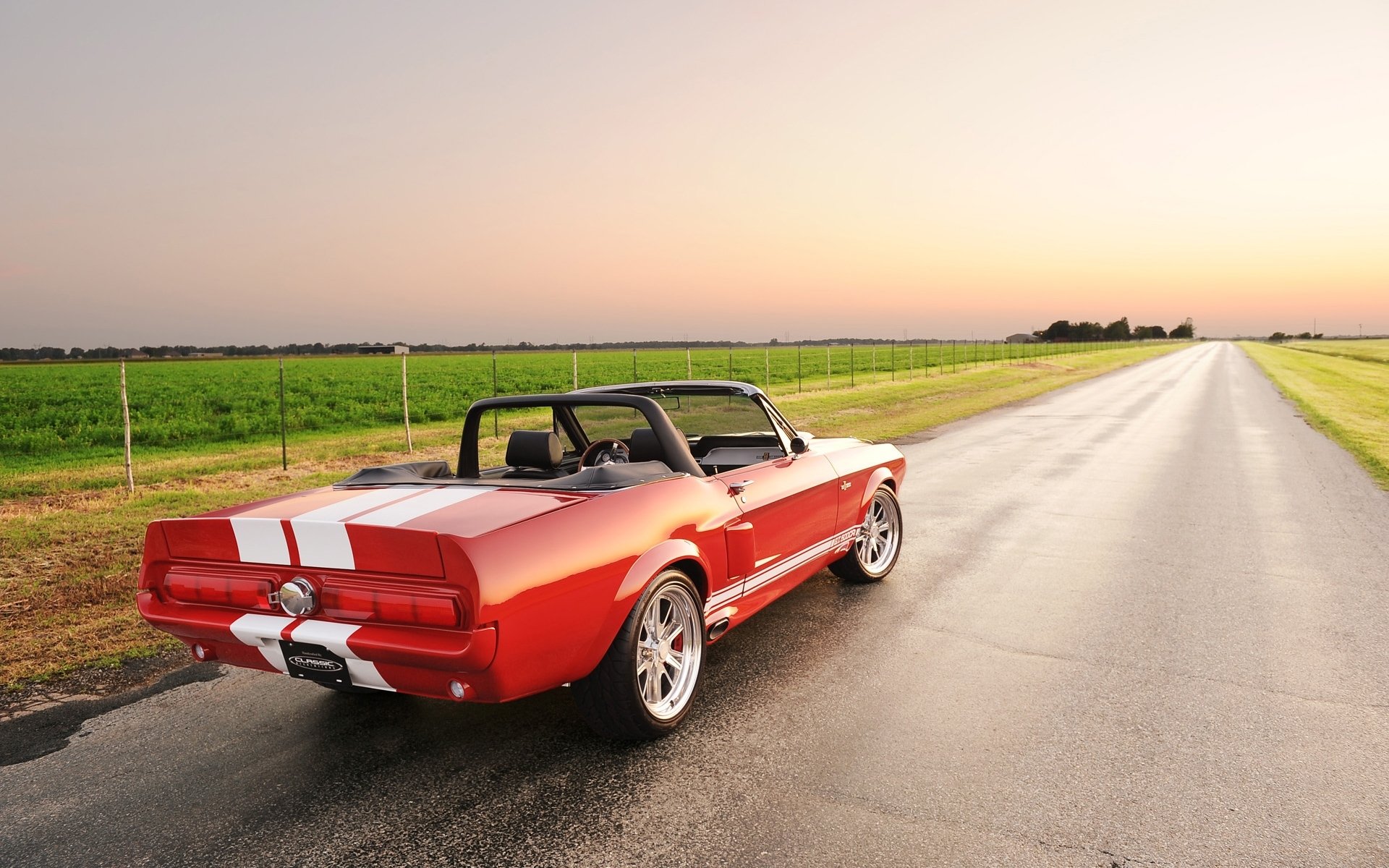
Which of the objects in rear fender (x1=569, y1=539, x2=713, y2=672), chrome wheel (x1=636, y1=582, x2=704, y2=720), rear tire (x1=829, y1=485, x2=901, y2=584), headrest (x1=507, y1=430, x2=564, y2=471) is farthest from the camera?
rear tire (x1=829, y1=485, x2=901, y2=584)

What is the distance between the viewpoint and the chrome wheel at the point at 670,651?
355cm

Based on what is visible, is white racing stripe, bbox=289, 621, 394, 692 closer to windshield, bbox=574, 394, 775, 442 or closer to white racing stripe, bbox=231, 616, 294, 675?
white racing stripe, bbox=231, 616, 294, 675

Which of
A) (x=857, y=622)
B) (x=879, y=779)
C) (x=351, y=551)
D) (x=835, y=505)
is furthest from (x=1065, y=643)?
(x=351, y=551)

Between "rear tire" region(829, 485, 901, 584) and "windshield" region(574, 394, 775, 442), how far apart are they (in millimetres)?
1105

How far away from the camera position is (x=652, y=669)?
11.8 ft

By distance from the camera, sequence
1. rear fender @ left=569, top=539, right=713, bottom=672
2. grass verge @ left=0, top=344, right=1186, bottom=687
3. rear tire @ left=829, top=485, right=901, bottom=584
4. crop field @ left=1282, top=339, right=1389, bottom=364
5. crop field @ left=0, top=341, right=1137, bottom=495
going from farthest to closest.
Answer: crop field @ left=1282, top=339, right=1389, bottom=364 < crop field @ left=0, top=341, right=1137, bottom=495 < rear tire @ left=829, top=485, right=901, bottom=584 < grass verge @ left=0, top=344, right=1186, bottom=687 < rear fender @ left=569, top=539, right=713, bottom=672

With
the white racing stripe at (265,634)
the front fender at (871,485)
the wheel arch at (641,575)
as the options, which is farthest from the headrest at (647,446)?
the front fender at (871,485)

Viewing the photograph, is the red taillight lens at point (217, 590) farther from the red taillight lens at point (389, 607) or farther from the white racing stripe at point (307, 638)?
the red taillight lens at point (389, 607)

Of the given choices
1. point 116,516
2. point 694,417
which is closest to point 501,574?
point 694,417

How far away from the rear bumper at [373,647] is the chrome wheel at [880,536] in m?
3.35

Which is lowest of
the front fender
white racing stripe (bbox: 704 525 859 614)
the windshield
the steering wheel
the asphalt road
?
the asphalt road

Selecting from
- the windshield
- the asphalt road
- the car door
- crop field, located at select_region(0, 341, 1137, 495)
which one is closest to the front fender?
the car door

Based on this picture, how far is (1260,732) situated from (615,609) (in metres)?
2.68

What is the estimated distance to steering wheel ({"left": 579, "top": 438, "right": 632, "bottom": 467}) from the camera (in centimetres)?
451
